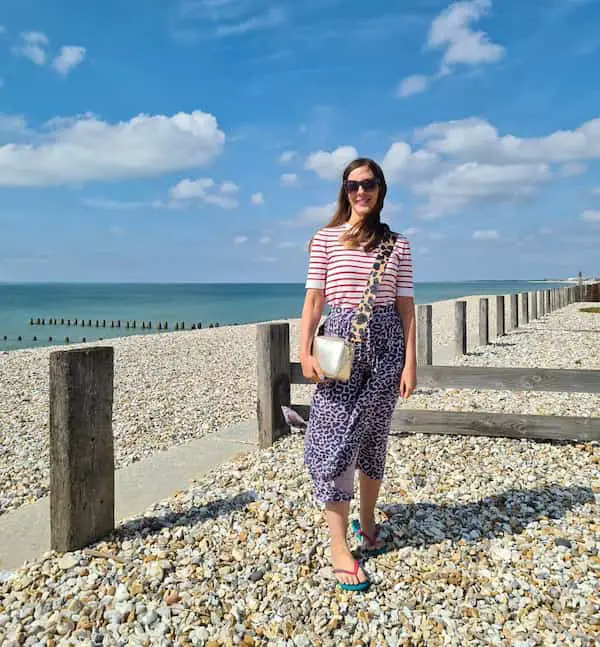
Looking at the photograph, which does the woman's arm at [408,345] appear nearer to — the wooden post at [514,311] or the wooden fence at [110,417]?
the wooden fence at [110,417]

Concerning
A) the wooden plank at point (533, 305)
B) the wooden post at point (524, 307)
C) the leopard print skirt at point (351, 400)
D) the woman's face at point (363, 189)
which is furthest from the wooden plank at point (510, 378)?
the wooden plank at point (533, 305)

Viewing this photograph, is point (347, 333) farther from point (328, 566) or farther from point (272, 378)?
point (272, 378)

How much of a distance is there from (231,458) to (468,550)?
2.67m

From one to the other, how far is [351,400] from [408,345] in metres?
0.42

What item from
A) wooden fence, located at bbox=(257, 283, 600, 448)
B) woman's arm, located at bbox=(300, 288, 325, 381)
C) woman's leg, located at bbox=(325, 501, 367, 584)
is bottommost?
woman's leg, located at bbox=(325, 501, 367, 584)

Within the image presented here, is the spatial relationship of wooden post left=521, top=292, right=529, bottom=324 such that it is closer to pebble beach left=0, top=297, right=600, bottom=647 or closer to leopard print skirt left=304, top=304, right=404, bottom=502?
pebble beach left=0, top=297, right=600, bottom=647

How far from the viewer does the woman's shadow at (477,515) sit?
11.5ft

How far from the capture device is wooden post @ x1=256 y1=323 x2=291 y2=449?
17.3 ft

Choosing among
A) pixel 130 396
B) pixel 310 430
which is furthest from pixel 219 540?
pixel 130 396

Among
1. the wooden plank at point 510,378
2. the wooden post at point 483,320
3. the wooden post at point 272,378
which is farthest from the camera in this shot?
the wooden post at point 483,320

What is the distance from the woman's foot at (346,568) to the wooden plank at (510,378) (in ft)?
6.85

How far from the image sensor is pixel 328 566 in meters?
3.14

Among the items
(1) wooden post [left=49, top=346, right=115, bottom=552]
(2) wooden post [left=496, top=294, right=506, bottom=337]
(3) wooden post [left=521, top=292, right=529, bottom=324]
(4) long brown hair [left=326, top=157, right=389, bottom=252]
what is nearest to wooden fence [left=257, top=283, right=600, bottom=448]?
(1) wooden post [left=49, top=346, right=115, bottom=552]

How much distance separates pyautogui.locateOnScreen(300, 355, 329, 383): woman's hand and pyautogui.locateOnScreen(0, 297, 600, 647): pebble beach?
1110mm
